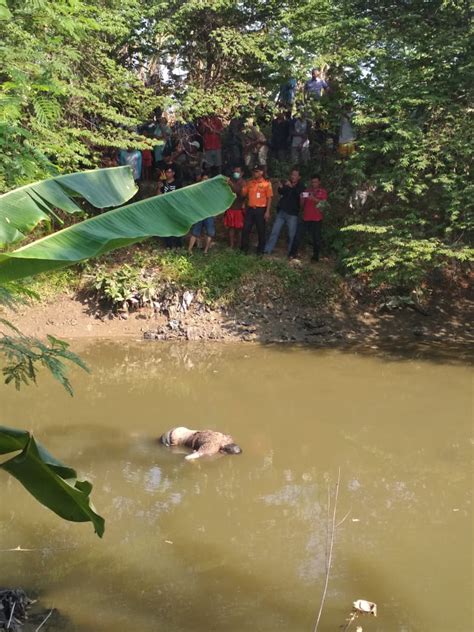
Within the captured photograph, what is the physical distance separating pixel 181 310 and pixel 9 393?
4310 mm

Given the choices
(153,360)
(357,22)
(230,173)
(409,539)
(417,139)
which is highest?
(357,22)

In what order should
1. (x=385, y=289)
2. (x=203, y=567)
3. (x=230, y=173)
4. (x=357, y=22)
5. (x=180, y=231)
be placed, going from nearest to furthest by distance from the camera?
(x=180, y=231) → (x=203, y=567) → (x=357, y=22) → (x=385, y=289) → (x=230, y=173)

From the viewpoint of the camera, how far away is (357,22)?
13.5 metres

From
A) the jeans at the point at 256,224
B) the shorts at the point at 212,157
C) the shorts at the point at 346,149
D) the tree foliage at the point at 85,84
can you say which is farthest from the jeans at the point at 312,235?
the tree foliage at the point at 85,84

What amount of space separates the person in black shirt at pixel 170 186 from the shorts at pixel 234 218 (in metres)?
1.02

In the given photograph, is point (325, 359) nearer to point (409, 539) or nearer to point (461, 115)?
point (461, 115)

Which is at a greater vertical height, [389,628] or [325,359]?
[389,628]

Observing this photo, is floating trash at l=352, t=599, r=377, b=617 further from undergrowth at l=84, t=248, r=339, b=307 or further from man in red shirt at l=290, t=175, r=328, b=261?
man in red shirt at l=290, t=175, r=328, b=261

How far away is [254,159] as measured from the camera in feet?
52.2

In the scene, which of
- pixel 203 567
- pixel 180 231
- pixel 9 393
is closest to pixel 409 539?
pixel 203 567

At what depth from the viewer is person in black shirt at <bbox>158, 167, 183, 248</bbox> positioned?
14.4 metres

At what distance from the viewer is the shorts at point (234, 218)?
1485 centimetres

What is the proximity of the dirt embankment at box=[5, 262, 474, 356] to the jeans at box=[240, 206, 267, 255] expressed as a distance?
0.94 metres

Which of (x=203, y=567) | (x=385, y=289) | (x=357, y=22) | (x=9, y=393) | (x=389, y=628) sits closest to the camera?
(x=389, y=628)
